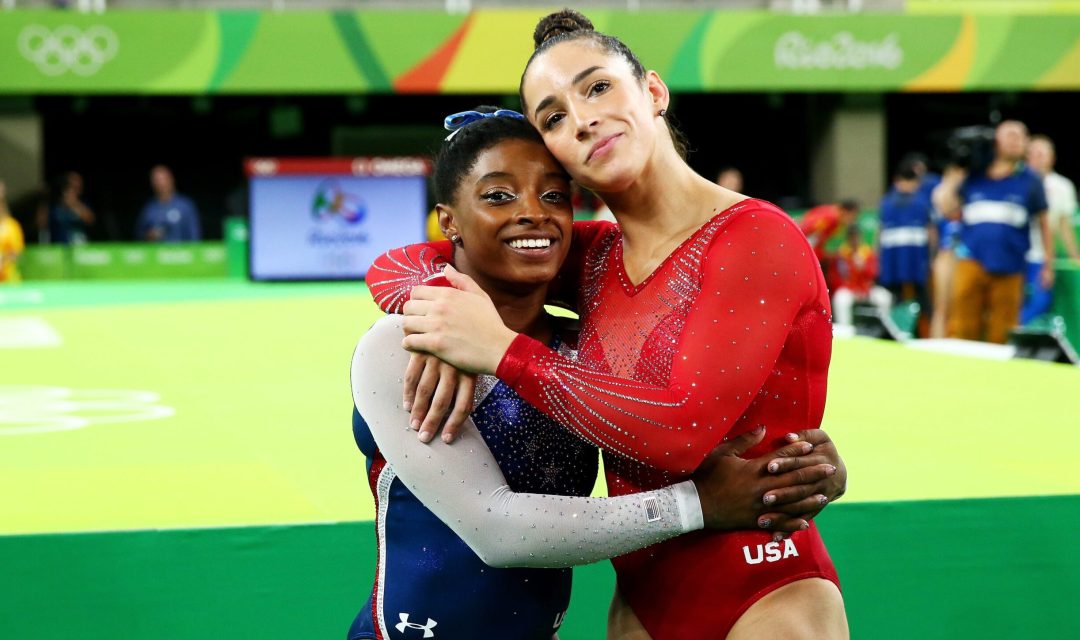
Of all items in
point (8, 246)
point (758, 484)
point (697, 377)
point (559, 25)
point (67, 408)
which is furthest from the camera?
point (8, 246)

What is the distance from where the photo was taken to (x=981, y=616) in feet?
8.64

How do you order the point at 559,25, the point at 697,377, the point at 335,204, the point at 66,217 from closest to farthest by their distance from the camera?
the point at 697,377
the point at 559,25
the point at 335,204
the point at 66,217

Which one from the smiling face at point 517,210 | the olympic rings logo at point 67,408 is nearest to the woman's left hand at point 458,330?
the smiling face at point 517,210

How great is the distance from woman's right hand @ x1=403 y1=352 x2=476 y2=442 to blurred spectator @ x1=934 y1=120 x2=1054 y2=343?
6524 mm

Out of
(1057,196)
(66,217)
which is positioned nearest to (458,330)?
(1057,196)

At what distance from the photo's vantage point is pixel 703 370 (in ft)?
5.54

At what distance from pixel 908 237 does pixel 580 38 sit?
9.16m

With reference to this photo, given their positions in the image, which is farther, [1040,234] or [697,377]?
[1040,234]

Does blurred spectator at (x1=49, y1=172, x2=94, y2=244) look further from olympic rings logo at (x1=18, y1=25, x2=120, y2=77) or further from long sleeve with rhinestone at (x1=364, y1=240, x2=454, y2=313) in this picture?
long sleeve with rhinestone at (x1=364, y1=240, x2=454, y2=313)

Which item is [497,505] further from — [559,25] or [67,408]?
[67,408]

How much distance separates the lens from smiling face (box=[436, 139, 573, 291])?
1.88 metres

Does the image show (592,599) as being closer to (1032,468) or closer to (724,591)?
(724,591)

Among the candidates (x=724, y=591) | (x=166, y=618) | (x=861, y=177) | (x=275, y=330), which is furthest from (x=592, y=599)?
(x=861, y=177)

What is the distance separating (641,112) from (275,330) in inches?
223
